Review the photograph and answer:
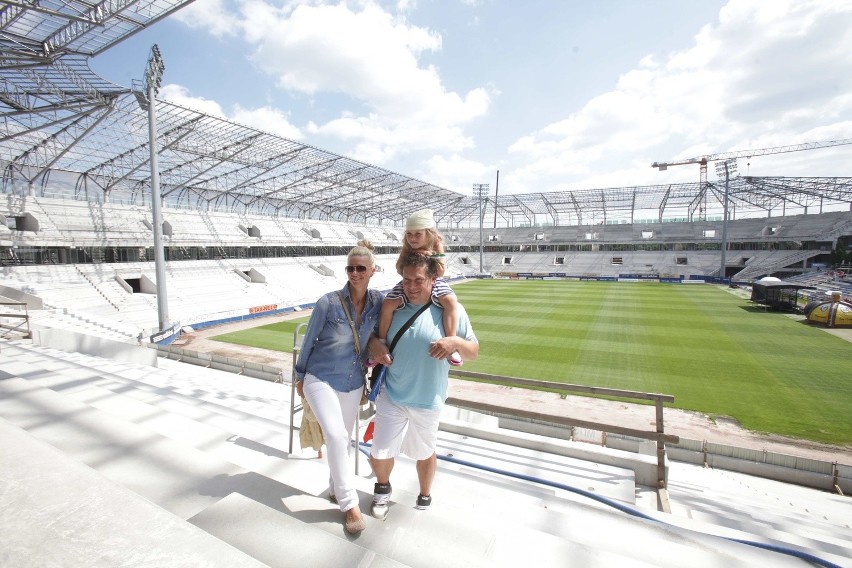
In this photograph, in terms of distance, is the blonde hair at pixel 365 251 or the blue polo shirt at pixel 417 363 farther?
the blonde hair at pixel 365 251

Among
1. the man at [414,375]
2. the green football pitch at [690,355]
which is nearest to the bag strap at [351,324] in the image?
the man at [414,375]

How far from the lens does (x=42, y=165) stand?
26875 millimetres

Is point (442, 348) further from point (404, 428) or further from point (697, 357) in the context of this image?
point (697, 357)

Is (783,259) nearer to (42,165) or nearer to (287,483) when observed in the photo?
(287,483)

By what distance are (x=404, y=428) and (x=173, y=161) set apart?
34.4 meters

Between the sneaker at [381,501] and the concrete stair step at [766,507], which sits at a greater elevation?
the sneaker at [381,501]

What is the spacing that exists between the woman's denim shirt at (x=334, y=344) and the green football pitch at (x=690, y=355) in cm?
1092

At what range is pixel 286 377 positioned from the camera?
457 inches

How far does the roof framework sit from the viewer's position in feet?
47.6

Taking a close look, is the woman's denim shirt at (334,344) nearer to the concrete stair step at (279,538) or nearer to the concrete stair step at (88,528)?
the concrete stair step at (279,538)

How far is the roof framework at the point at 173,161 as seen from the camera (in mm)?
14500

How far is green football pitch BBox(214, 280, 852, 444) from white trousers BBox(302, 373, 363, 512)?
1083 centimetres

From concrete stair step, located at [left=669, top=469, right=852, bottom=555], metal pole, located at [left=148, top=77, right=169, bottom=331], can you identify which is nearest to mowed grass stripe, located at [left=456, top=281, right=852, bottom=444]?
concrete stair step, located at [left=669, top=469, right=852, bottom=555]

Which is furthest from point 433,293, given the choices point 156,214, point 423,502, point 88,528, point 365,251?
point 156,214
